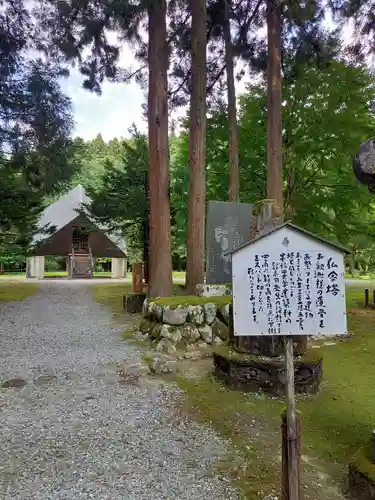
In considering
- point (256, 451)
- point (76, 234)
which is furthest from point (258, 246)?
point (76, 234)

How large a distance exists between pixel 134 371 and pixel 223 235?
3852mm

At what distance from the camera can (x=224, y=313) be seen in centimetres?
637

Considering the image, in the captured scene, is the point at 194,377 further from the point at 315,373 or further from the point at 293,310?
the point at 293,310

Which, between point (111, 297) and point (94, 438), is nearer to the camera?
point (94, 438)

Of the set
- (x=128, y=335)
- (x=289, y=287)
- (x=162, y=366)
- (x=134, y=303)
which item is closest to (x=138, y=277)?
(x=134, y=303)

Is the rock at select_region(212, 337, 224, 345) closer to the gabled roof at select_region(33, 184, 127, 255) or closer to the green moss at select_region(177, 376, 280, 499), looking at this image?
the green moss at select_region(177, 376, 280, 499)

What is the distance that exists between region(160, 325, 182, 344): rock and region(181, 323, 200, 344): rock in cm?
9

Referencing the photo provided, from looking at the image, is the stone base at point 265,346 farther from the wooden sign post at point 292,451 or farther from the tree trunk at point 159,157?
the tree trunk at point 159,157

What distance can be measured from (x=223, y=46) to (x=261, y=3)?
A: 151 centimetres

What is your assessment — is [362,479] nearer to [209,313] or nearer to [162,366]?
[162,366]

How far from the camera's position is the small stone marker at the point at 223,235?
24.8 ft

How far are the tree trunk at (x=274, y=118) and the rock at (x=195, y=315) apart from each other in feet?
11.6

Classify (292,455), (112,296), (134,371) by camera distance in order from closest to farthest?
(292,455)
(134,371)
(112,296)

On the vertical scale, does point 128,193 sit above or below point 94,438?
above
